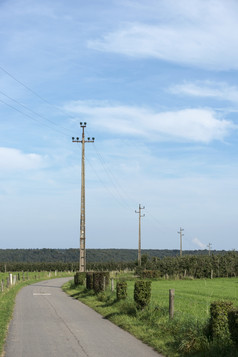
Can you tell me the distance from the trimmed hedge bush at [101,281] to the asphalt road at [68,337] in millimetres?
6341

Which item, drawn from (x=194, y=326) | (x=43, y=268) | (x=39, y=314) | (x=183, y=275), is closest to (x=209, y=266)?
(x=183, y=275)

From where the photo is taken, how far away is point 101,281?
29.2m

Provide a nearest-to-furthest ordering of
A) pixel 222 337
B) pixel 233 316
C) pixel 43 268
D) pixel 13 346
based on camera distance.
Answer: pixel 233 316 < pixel 222 337 < pixel 13 346 < pixel 43 268

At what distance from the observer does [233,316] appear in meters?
11.0

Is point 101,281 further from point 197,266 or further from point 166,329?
point 197,266

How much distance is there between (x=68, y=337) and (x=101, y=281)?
1423 centimetres

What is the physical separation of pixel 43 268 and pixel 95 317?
113725 millimetres

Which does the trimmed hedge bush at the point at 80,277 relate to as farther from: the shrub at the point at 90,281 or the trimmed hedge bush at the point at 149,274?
the trimmed hedge bush at the point at 149,274

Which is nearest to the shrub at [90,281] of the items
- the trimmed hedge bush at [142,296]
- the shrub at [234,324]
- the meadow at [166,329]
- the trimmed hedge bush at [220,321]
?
the meadow at [166,329]

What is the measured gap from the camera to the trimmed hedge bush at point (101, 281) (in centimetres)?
2900

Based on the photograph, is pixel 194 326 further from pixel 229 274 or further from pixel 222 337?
pixel 229 274

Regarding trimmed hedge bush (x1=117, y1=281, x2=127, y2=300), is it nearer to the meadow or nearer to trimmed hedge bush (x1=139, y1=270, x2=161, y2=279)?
the meadow

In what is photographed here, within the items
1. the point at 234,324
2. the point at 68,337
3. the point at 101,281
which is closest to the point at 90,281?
the point at 101,281

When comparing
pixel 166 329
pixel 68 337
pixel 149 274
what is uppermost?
pixel 166 329
